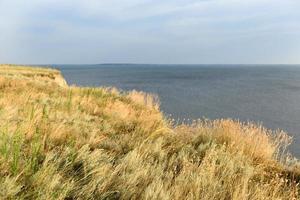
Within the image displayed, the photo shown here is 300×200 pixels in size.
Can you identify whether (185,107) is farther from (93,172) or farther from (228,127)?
(93,172)

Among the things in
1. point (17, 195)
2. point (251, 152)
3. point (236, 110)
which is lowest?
point (236, 110)

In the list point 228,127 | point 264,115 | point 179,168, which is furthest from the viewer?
point 264,115

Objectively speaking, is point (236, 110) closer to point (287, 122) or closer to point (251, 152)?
point (287, 122)

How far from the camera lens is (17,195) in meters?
3.43

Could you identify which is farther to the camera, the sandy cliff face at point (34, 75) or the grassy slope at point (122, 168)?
the sandy cliff face at point (34, 75)

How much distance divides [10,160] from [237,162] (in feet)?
10.7

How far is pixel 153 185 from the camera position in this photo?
13.1 ft

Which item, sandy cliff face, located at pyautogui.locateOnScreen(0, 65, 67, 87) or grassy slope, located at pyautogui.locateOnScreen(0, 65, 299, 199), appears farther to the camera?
sandy cliff face, located at pyautogui.locateOnScreen(0, 65, 67, 87)

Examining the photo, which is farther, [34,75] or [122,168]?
[34,75]

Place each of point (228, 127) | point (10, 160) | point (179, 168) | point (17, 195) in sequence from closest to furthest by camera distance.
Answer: point (17, 195) → point (10, 160) → point (179, 168) → point (228, 127)

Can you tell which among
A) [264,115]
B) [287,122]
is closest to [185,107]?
[264,115]

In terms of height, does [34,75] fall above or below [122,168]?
below

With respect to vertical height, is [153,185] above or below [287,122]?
above

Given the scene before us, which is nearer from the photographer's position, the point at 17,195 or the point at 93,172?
the point at 17,195
